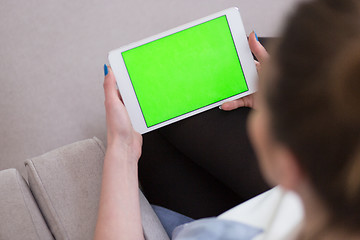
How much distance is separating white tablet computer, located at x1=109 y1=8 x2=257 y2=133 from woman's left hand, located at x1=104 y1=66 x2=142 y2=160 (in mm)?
30

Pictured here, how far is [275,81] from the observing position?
17.3 inches

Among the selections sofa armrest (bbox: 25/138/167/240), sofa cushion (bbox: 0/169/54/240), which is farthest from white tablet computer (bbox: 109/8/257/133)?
sofa cushion (bbox: 0/169/54/240)

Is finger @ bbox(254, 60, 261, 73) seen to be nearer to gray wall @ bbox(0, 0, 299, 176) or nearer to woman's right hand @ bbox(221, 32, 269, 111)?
woman's right hand @ bbox(221, 32, 269, 111)

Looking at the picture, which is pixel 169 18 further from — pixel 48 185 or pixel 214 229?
pixel 214 229

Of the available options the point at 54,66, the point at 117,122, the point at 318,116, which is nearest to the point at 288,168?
the point at 318,116

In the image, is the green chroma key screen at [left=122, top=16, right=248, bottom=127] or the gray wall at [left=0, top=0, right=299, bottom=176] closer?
the green chroma key screen at [left=122, top=16, right=248, bottom=127]

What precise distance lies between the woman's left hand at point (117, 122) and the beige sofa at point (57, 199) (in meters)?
0.07

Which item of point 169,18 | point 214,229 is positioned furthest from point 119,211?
point 169,18

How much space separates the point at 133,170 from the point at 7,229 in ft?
0.95

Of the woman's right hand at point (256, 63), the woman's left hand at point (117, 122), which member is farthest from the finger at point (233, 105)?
the woman's left hand at point (117, 122)

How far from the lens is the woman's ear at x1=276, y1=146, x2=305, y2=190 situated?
441 mm

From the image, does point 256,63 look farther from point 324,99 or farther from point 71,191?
point 324,99

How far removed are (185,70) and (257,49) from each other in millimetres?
187

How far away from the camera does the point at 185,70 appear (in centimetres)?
101
